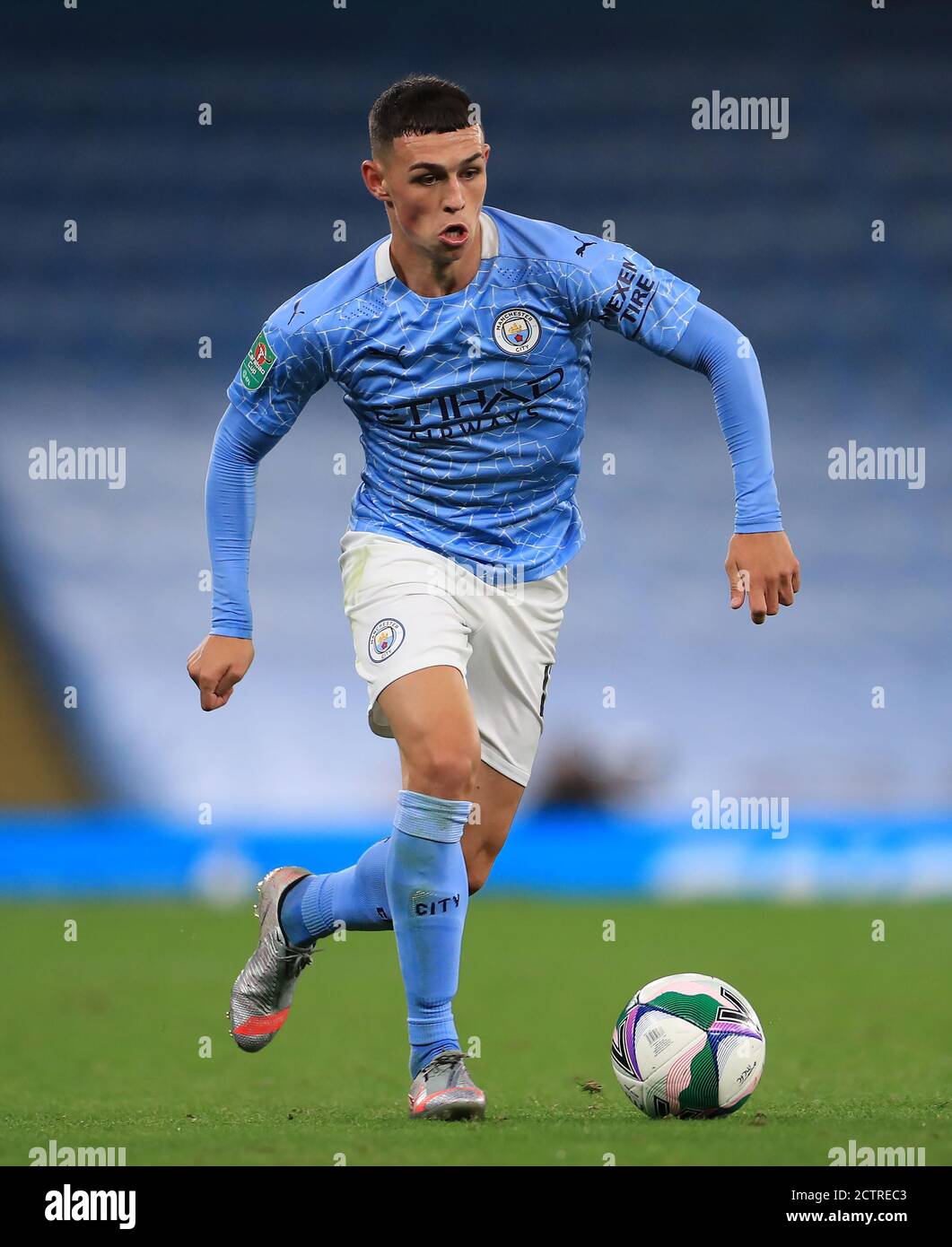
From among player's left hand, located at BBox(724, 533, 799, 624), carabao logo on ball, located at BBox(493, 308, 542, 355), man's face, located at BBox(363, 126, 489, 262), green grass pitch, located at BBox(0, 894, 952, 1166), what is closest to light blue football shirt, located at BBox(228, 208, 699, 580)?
carabao logo on ball, located at BBox(493, 308, 542, 355)

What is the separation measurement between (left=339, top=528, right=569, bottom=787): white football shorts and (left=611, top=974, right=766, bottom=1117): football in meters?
0.75

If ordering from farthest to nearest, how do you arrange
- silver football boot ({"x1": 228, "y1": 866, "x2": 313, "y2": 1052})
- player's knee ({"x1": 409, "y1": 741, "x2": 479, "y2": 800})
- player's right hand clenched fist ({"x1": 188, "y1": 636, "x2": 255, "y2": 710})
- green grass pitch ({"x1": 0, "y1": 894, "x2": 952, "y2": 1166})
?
silver football boot ({"x1": 228, "y1": 866, "x2": 313, "y2": 1052})
player's right hand clenched fist ({"x1": 188, "y1": 636, "x2": 255, "y2": 710})
player's knee ({"x1": 409, "y1": 741, "x2": 479, "y2": 800})
green grass pitch ({"x1": 0, "y1": 894, "x2": 952, "y2": 1166})

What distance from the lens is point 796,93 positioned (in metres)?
14.8

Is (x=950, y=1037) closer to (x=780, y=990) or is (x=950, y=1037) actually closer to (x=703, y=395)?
(x=780, y=990)

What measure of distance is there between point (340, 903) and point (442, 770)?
0.90m

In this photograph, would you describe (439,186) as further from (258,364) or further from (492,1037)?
(492,1037)

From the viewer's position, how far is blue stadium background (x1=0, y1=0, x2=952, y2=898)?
1477 cm

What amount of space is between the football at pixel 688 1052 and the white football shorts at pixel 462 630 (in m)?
0.75

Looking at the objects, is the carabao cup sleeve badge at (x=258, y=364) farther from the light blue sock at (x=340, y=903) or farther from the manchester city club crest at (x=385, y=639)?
the light blue sock at (x=340, y=903)

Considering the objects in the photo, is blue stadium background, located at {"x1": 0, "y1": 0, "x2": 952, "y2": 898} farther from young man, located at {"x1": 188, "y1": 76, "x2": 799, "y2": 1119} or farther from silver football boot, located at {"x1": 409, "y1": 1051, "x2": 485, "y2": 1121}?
silver football boot, located at {"x1": 409, "y1": 1051, "x2": 485, "y2": 1121}

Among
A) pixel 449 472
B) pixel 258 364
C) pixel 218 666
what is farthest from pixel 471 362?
pixel 218 666

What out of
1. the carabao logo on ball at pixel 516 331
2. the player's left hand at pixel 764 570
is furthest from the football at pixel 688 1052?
the carabao logo on ball at pixel 516 331

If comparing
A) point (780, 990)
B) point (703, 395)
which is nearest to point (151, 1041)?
point (780, 990)

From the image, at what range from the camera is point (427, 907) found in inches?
149
